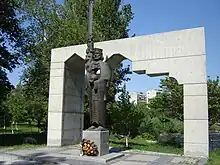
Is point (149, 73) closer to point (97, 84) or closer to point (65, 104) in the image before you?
point (97, 84)

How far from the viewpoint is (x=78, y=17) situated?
19.9m

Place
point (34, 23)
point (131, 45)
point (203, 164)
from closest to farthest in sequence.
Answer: point (203, 164) < point (131, 45) < point (34, 23)

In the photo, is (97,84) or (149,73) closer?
(97,84)

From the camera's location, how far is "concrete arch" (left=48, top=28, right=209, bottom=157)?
393 inches

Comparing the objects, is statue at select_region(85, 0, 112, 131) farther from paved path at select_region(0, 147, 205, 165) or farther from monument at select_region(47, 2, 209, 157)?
paved path at select_region(0, 147, 205, 165)

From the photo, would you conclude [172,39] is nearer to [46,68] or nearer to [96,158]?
[96,158]

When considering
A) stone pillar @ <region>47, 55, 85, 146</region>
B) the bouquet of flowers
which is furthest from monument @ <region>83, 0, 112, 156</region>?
stone pillar @ <region>47, 55, 85, 146</region>

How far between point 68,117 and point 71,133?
764mm

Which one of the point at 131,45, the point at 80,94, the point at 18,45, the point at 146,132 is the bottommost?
the point at 146,132

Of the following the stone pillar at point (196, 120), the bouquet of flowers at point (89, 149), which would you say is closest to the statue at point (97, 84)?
the bouquet of flowers at point (89, 149)

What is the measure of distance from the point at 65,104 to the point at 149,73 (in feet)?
13.2

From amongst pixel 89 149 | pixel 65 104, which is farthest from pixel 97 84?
pixel 65 104

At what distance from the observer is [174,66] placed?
10555 mm

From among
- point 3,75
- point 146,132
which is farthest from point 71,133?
point 146,132
